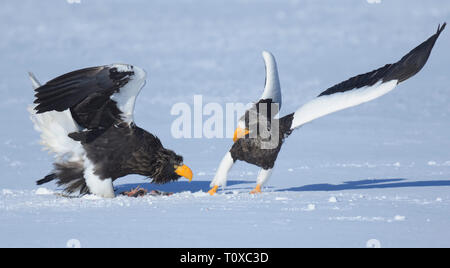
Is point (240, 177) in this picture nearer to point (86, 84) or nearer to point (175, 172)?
point (175, 172)

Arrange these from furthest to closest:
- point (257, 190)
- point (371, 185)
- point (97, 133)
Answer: point (371, 185) < point (257, 190) < point (97, 133)

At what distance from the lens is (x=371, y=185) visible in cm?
1005

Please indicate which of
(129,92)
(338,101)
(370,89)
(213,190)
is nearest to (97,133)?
(129,92)

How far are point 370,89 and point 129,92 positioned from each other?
3.08 meters

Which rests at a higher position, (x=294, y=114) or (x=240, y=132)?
(x=294, y=114)

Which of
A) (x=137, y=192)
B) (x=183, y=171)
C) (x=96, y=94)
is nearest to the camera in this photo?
(x=96, y=94)

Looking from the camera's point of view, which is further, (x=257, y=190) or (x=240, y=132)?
(x=257, y=190)

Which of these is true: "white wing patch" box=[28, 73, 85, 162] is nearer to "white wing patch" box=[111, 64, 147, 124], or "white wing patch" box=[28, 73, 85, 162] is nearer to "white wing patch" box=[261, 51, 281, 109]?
"white wing patch" box=[111, 64, 147, 124]

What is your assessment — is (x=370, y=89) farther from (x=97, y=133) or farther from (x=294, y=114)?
(x=97, y=133)

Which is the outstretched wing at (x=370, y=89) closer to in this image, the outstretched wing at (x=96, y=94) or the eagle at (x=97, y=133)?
the eagle at (x=97, y=133)

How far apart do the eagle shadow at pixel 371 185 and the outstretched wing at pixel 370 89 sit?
1301mm

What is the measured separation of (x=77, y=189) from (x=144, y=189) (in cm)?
96

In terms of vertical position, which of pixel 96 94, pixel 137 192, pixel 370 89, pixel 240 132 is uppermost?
pixel 370 89

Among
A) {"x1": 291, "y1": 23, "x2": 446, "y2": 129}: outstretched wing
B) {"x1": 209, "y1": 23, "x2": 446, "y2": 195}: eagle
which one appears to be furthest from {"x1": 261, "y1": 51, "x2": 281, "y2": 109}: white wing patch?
{"x1": 291, "y1": 23, "x2": 446, "y2": 129}: outstretched wing
